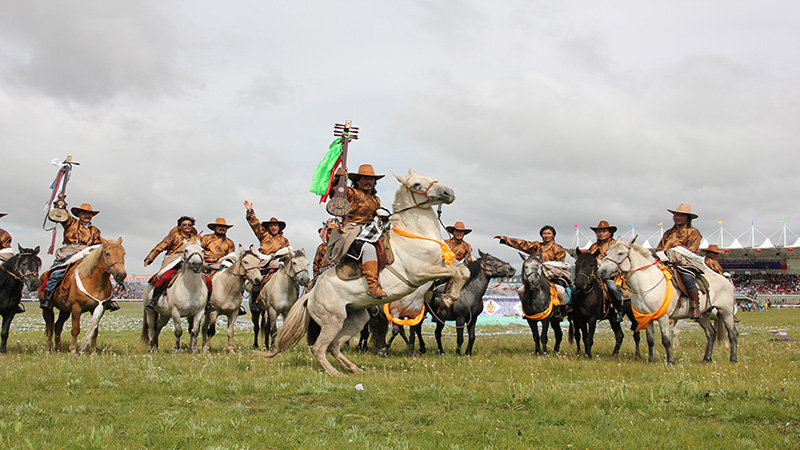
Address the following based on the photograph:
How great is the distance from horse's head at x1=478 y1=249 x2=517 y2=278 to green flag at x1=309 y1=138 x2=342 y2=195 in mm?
5794

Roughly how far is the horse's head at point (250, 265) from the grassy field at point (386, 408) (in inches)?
187

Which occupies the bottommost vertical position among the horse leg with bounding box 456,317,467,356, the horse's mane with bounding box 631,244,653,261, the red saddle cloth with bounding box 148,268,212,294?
the horse leg with bounding box 456,317,467,356

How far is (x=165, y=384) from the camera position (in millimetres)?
8102

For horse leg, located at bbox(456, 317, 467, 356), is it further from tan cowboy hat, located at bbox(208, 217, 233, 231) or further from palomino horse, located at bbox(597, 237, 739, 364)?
tan cowboy hat, located at bbox(208, 217, 233, 231)

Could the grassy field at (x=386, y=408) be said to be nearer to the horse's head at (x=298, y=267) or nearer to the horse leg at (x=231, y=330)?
the horse leg at (x=231, y=330)

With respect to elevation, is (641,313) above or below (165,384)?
above

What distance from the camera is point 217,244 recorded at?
16.9 meters

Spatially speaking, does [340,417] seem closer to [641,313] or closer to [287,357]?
[287,357]

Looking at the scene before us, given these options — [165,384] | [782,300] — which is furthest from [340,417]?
[782,300]

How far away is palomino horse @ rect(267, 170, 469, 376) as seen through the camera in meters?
9.38

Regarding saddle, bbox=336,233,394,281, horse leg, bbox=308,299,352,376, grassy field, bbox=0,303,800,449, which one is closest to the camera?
grassy field, bbox=0,303,800,449

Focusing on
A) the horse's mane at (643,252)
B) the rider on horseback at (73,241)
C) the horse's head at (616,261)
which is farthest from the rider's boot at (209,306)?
the horse's mane at (643,252)

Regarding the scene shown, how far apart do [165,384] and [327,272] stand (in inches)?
137

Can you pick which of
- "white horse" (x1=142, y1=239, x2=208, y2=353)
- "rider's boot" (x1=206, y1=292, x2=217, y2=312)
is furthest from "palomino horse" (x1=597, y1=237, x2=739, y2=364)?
"rider's boot" (x1=206, y1=292, x2=217, y2=312)
